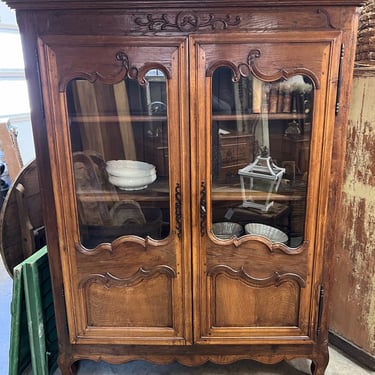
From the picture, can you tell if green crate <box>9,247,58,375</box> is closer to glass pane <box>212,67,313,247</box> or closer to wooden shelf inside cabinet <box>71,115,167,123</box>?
wooden shelf inside cabinet <box>71,115,167,123</box>

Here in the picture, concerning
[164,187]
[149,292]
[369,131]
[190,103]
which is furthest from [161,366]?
[369,131]

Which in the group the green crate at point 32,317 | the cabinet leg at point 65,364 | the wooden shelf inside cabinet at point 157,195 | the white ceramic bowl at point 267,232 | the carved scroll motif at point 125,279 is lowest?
the cabinet leg at point 65,364

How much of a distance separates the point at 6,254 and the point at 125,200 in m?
0.84

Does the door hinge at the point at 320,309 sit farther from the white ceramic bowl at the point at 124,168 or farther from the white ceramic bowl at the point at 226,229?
the white ceramic bowl at the point at 124,168

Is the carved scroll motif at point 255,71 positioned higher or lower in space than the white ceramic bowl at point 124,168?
higher

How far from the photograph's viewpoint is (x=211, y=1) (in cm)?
132

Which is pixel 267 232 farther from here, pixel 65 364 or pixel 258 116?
pixel 65 364

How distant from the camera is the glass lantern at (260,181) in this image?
1.62 metres

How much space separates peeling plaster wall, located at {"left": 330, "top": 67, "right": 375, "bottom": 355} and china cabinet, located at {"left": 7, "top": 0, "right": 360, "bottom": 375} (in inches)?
13.5

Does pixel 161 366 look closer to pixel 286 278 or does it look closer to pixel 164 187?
pixel 286 278

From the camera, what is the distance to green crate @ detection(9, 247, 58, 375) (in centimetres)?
171

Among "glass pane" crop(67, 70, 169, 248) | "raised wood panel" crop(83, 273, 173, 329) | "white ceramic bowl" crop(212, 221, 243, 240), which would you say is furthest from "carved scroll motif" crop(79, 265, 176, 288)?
"white ceramic bowl" crop(212, 221, 243, 240)

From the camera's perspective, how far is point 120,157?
5.38ft

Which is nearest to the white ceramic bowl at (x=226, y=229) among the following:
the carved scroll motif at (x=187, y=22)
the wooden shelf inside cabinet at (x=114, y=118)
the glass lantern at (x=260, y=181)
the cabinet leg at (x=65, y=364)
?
the glass lantern at (x=260, y=181)
